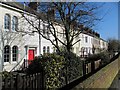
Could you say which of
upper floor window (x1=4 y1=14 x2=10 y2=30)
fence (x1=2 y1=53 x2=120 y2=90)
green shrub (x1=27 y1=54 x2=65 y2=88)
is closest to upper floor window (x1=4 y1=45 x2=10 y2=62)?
upper floor window (x1=4 y1=14 x2=10 y2=30)

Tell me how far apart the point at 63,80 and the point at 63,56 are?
1.46m

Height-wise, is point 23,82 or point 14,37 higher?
point 14,37

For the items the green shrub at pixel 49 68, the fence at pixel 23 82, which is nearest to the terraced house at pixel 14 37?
the green shrub at pixel 49 68

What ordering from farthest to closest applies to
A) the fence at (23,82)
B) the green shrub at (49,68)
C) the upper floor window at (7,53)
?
the upper floor window at (7,53), the green shrub at (49,68), the fence at (23,82)

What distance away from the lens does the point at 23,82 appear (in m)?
8.12

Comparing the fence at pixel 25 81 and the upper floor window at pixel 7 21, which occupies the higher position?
the upper floor window at pixel 7 21

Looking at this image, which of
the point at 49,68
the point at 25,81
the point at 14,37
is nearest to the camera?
the point at 25,81

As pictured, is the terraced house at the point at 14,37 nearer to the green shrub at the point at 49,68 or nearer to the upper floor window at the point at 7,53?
the upper floor window at the point at 7,53

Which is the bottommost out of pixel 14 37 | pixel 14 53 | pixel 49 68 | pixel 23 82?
pixel 23 82

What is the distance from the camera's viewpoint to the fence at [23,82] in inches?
297

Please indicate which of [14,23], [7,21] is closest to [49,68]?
[7,21]

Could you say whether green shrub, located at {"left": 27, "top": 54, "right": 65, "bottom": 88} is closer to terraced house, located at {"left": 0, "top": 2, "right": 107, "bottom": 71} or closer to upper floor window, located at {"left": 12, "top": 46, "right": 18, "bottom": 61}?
terraced house, located at {"left": 0, "top": 2, "right": 107, "bottom": 71}

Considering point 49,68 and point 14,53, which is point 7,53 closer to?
point 14,53

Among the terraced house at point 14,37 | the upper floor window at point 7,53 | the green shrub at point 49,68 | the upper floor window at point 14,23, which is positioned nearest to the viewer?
the green shrub at point 49,68
